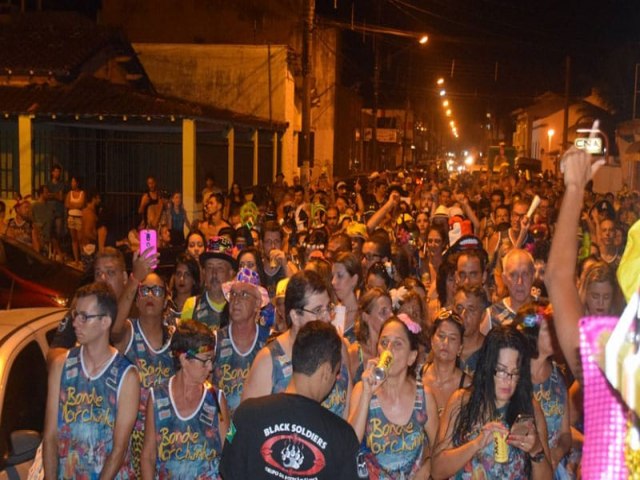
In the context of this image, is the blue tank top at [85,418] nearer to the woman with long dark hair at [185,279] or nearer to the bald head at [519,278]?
the woman with long dark hair at [185,279]

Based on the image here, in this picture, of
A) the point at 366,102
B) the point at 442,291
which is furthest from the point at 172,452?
the point at 366,102

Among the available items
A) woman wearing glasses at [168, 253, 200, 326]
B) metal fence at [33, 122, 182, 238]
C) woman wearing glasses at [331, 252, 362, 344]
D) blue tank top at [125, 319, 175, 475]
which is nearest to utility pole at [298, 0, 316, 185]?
metal fence at [33, 122, 182, 238]

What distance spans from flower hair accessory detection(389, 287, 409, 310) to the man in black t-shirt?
2945 millimetres

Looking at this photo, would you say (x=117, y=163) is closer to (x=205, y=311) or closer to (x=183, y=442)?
(x=205, y=311)

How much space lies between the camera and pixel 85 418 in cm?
476

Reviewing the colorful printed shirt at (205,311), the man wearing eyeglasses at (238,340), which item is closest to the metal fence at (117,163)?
the colorful printed shirt at (205,311)

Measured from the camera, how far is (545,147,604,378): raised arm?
2.51 m

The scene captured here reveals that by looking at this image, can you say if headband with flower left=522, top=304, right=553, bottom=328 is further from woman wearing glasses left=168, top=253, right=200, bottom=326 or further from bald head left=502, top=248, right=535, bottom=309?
woman wearing glasses left=168, top=253, right=200, bottom=326

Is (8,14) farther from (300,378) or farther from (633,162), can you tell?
(300,378)

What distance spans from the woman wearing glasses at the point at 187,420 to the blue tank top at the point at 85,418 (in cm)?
24

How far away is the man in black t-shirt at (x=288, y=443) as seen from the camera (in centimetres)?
367

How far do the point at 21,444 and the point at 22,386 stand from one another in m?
0.57

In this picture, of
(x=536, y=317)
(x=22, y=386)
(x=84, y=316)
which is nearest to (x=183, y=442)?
(x=84, y=316)

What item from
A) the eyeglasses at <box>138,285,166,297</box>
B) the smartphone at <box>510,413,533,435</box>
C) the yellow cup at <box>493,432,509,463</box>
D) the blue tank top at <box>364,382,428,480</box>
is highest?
the eyeglasses at <box>138,285,166,297</box>
